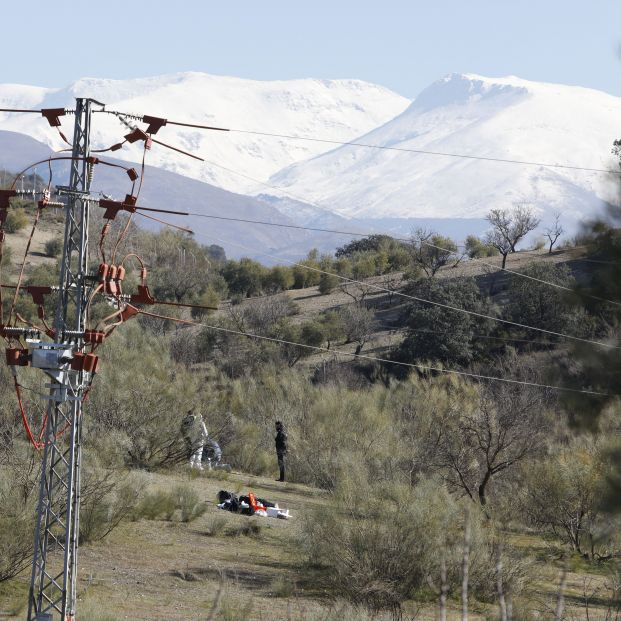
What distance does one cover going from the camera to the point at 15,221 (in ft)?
227

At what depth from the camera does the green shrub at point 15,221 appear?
68500 millimetres

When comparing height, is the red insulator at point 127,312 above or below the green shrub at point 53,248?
below

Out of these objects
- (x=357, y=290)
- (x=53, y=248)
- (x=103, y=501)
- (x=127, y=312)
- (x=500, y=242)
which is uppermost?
(x=500, y=242)

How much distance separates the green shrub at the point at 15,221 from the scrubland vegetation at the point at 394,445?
8.28m

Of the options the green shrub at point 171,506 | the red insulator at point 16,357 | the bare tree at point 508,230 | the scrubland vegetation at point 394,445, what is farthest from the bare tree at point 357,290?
the red insulator at point 16,357

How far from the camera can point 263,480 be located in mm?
31094

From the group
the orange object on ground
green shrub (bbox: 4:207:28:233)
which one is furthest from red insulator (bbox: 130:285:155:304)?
green shrub (bbox: 4:207:28:233)

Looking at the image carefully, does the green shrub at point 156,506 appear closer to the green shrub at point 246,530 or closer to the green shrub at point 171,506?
the green shrub at point 171,506

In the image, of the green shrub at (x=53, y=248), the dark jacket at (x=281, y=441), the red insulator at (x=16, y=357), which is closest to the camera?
the red insulator at (x=16, y=357)

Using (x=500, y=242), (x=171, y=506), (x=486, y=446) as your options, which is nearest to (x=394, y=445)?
(x=486, y=446)

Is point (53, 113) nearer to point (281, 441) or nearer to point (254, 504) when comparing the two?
point (254, 504)

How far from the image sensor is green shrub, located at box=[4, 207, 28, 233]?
68500 millimetres

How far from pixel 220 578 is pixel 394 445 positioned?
41.0 feet

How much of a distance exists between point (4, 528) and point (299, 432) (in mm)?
17666
